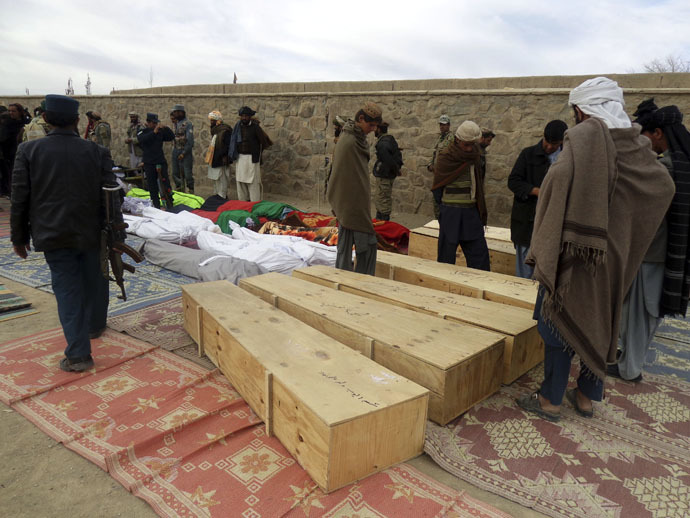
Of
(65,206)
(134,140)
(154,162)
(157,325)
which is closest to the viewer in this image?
(65,206)

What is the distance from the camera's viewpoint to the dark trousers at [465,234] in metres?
3.95

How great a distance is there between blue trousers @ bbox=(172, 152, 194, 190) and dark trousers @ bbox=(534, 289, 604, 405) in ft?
27.6

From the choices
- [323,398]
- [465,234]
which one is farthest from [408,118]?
[323,398]

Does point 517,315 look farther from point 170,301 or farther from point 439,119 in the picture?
point 439,119

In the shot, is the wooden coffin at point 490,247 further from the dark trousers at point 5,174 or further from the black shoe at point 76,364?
the dark trousers at point 5,174

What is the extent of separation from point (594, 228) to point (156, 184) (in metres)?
7.88

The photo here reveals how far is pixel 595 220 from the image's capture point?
1951 millimetres

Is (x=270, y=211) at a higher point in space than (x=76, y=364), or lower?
higher

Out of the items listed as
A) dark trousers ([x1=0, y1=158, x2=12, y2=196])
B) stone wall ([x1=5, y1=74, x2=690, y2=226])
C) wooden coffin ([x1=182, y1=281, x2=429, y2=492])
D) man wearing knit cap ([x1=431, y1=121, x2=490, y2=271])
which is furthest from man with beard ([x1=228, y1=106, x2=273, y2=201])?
wooden coffin ([x1=182, y1=281, x2=429, y2=492])

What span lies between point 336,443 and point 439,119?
248 inches

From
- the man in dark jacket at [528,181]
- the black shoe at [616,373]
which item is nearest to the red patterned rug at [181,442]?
the black shoe at [616,373]

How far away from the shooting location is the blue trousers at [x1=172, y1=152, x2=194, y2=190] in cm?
945

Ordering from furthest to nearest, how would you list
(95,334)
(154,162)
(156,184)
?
(156,184)
(154,162)
(95,334)

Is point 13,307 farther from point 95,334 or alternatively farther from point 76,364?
point 76,364
